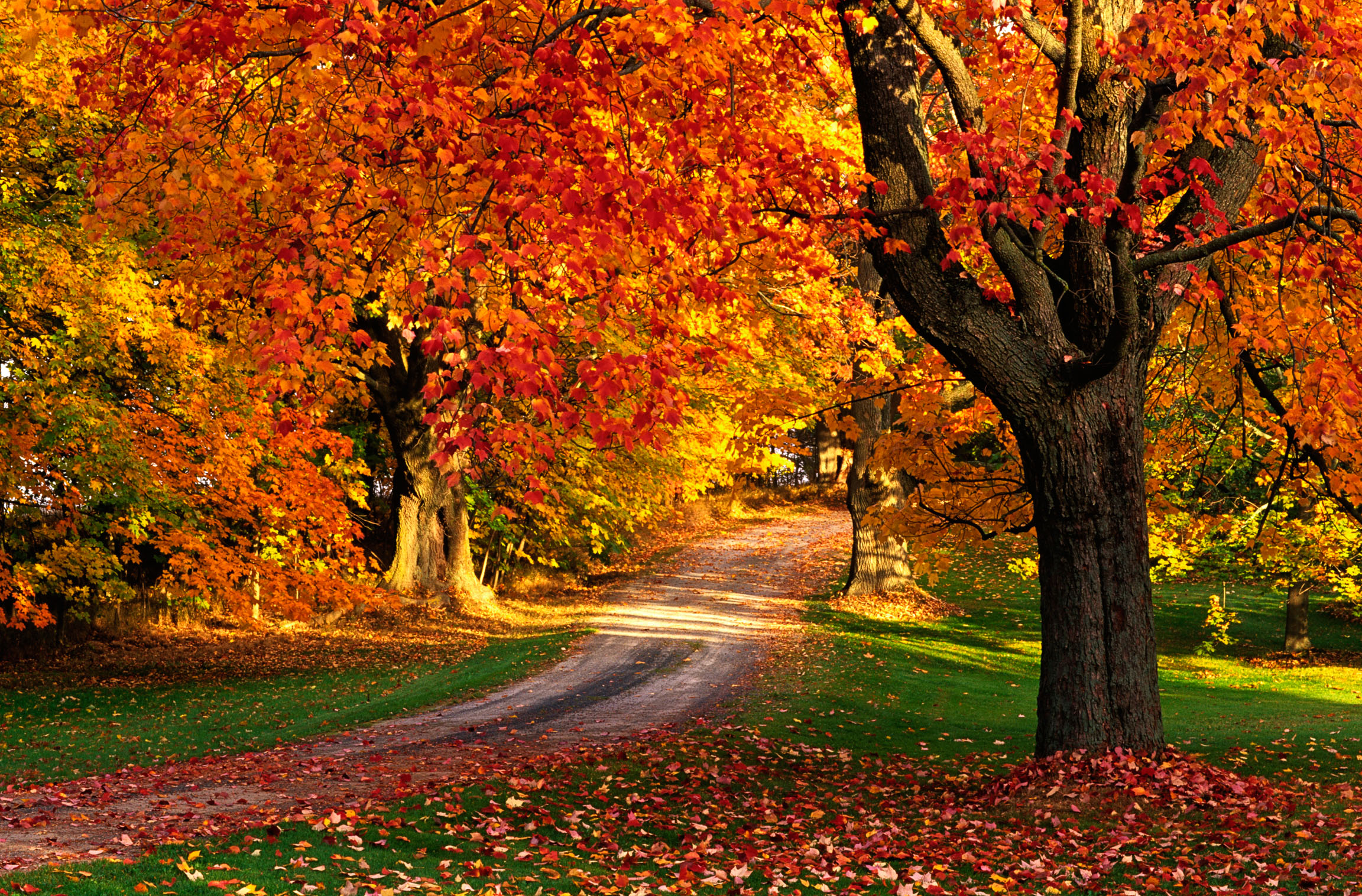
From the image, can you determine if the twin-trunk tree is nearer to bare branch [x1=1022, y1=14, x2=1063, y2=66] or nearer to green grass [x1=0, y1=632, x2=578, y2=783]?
bare branch [x1=1022, y1=14, x2=1063, y2=66]

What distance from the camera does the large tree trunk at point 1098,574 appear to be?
26.8 ft

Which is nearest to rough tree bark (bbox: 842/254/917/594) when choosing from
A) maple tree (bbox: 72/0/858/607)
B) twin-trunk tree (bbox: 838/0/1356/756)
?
twin-trunk tree (bbox: 838/0/1356/756)

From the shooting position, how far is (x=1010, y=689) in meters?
17.2

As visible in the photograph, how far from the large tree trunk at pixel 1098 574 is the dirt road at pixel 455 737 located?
5624 mm

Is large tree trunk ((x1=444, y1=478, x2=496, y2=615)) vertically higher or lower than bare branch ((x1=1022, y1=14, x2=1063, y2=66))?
lower

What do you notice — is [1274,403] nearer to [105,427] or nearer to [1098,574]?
[1098,574]

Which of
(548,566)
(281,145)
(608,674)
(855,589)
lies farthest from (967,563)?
(281,145)

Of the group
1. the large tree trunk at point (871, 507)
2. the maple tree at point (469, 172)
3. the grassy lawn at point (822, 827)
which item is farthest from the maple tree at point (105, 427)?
the large tree trunk at point (871, 507)

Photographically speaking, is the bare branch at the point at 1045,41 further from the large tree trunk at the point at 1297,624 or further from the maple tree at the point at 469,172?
the large tree trunk at the point at 1297,624

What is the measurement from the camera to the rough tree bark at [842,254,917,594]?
23500 mm

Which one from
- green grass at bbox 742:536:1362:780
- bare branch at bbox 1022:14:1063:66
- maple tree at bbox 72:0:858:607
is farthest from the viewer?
green grass at bbox 742:536:1362:780

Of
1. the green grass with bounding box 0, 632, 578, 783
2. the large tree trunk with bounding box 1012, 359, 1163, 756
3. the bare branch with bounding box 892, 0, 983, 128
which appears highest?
the bare branch with bounding box 892, 0, 983, 128

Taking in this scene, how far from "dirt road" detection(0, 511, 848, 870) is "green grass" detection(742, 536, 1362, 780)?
1.28 m

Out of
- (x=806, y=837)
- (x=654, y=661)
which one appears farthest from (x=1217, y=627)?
(x=806, y=837)
